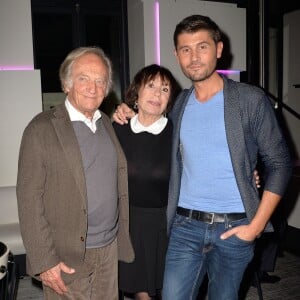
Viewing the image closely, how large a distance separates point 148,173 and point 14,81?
2394mm

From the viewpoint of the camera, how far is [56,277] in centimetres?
155

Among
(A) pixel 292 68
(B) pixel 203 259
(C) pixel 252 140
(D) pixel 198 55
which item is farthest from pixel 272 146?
(A) pixel 292 68

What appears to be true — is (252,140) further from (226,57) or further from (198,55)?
(226,57)

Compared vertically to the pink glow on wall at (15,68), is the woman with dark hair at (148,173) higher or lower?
lower

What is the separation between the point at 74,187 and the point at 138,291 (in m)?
0.90

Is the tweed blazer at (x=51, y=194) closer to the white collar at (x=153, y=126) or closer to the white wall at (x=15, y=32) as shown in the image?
the white collar at (x=153, y=126)

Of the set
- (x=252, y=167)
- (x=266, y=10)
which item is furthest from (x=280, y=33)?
(x=252, y=167)

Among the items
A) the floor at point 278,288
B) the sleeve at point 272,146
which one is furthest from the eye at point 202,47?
the floor at point 278,288

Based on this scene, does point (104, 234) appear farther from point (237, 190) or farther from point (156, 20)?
Result: point (156, 20)

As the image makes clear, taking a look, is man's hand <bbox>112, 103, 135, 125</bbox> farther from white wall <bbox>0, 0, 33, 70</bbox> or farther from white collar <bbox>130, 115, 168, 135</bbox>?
white wall <bbox>0, 0, 33, 70</bbox>

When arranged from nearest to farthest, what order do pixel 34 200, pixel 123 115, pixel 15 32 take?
pixel 34 200 < pixel 123 115 < pixel 15 32

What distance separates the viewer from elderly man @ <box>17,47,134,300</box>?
150 cm

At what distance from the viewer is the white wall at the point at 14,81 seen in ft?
12.2

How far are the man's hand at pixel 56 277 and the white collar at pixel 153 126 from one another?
855 millimetres
